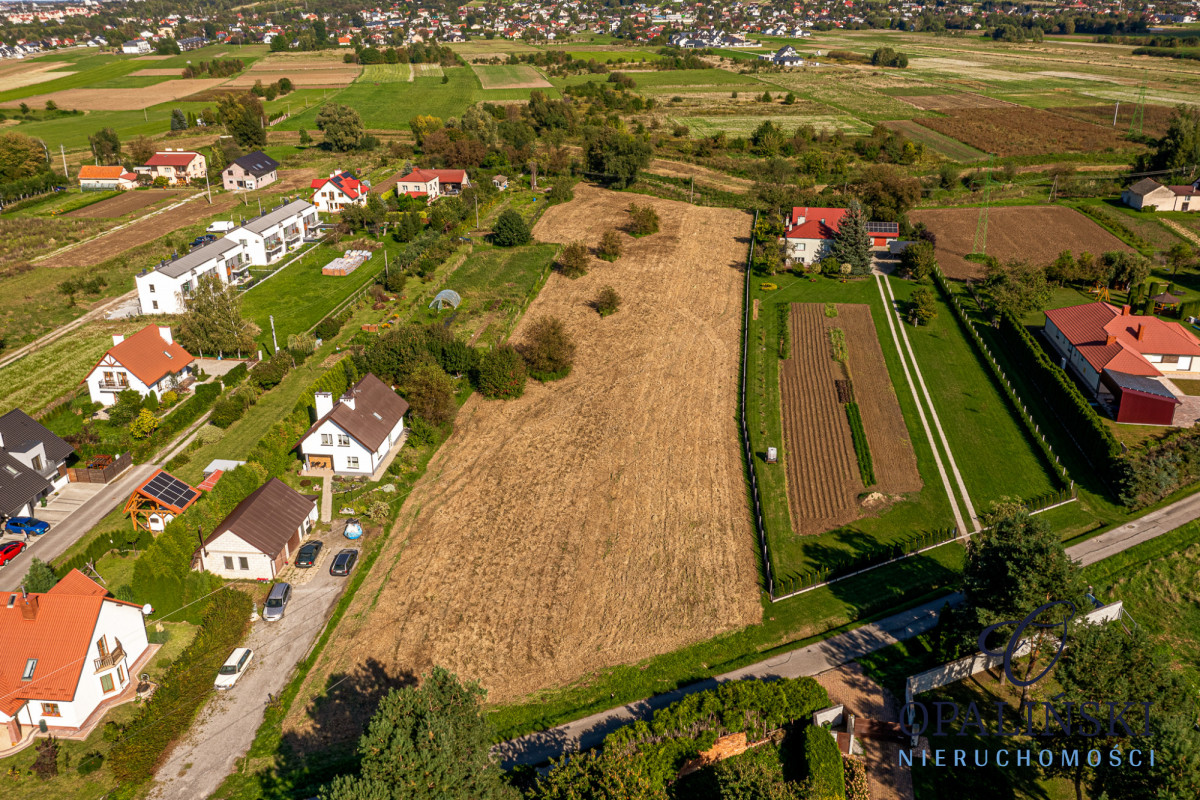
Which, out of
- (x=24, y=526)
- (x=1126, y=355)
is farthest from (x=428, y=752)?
(x=1126, y=355)

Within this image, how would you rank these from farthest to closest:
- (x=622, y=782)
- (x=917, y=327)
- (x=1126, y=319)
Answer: (x=917, y=327), (x=1126, y=319), (x=622, y=782)

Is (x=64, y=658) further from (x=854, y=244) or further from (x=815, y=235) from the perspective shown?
(x=815, y=235)

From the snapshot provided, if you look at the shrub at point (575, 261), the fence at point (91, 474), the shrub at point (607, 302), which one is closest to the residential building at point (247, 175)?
the shrub at point (575, 261)

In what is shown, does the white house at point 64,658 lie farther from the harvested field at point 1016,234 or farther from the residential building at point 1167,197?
the residential building at point 1167,197

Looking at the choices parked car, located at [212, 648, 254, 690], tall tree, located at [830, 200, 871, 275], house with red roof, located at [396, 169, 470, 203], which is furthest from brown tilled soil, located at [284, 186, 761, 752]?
house with red roof, located at [396, 169, 470, 203]

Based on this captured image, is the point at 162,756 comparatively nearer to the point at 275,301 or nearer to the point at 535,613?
the point at 535,613

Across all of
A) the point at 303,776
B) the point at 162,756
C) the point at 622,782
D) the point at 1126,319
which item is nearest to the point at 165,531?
the point at 162,756
